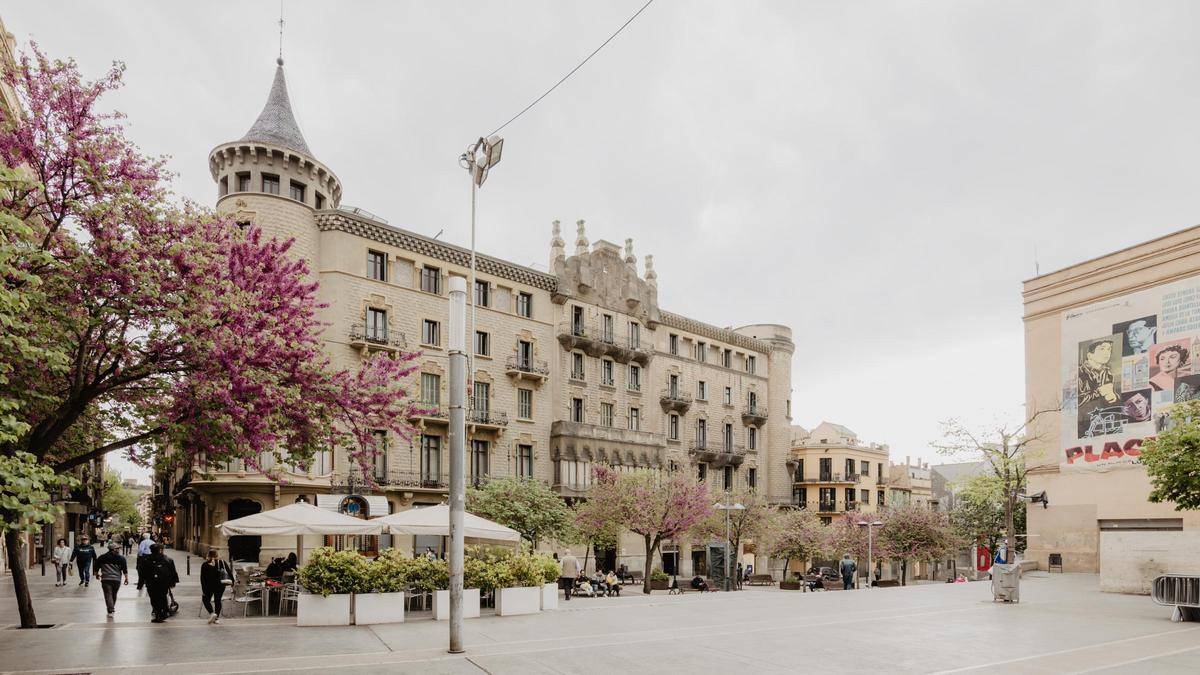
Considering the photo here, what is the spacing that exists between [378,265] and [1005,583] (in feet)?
106

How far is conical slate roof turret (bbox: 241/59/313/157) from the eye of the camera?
40.9 meters

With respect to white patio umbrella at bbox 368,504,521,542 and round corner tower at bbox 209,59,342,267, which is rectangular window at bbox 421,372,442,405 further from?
white patio umbrella at bbox 368,504,521,542

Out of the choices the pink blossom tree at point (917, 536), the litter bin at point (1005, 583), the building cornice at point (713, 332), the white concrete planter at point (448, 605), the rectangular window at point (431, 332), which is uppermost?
the building cornice at point (713, 332)

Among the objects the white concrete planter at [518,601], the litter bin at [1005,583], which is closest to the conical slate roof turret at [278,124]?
the white concrete planter at [518,601]

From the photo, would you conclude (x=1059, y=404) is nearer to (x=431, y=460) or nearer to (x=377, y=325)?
(x=431, y=460)

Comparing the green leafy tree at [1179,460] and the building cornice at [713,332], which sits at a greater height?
the building cornice at [713,332]

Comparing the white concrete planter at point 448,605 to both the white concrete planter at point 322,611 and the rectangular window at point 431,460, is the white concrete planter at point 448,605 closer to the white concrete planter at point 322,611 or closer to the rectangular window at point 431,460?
the white concrete planter at point 322,611

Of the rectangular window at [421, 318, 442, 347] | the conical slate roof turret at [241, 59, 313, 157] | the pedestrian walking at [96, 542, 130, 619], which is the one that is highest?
the conical slate roof turret at [241, 59, 313, 157]

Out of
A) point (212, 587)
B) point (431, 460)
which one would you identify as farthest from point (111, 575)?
point (431, 460)

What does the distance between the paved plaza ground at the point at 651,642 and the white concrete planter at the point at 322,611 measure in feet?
1.66

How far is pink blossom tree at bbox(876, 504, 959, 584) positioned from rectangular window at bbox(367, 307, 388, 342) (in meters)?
31.6

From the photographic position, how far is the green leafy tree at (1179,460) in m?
21.8

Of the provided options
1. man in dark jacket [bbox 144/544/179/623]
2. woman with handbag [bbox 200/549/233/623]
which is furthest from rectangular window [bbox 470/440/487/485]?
man in dark jacket [bbox 144/544/179/623]

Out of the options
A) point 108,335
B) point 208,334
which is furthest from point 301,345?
point 108,335
